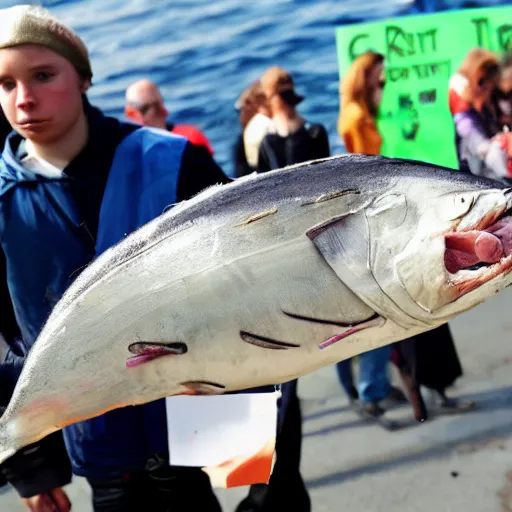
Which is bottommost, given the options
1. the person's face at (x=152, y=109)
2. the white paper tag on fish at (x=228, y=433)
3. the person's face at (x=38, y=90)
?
the white paper tag on fish at (x=228, y=433)

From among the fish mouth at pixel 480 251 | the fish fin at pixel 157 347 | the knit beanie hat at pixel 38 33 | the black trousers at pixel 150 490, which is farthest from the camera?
the black trousers at pixel 150 490

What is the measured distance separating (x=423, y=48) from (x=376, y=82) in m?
0.11

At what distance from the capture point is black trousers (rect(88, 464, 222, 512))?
1.28 metres

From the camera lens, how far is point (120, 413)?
122 centimetres

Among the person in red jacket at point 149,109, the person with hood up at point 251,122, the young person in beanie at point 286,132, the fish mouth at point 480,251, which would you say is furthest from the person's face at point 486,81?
the fish mouth at point 480,251

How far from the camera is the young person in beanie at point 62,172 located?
43.0 inches

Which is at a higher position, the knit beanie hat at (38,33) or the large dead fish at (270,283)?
the knit beanie hat at (38,33)

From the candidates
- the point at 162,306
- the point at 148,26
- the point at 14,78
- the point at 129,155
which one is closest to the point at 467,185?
the point at 162,306

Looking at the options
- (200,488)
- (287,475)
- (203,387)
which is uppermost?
(203,387)

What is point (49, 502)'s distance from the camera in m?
1.32

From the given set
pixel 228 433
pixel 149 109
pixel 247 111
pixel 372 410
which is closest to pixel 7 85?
pixel 149 109

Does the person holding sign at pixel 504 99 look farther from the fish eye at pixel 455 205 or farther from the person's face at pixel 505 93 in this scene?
the fish eye at pixel 455 205

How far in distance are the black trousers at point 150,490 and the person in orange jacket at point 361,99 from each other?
716mm

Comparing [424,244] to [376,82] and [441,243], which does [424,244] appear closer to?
[441,243]
